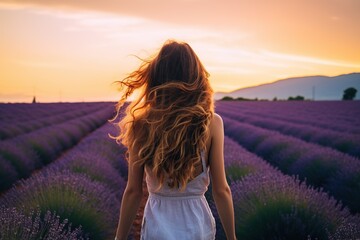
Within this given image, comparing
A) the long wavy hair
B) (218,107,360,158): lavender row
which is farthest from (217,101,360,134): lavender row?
the long wavy hair

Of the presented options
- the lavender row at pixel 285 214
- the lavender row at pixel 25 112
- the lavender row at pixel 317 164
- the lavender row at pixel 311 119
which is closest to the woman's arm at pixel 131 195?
the lavender row at pixel 285 214

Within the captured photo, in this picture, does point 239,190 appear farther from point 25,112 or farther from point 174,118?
point 25,112

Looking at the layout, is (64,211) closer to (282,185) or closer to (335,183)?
(282,185)

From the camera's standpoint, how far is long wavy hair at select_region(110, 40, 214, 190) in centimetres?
190

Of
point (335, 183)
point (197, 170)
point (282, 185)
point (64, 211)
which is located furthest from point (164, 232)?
point (335, 183)

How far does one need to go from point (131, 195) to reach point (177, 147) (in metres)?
0.32

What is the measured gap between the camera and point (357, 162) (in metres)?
5.96

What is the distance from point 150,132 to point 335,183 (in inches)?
177

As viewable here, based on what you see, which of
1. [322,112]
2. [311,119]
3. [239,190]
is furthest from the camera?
[322,112]

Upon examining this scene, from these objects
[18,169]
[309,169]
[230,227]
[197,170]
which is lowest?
[18,169]

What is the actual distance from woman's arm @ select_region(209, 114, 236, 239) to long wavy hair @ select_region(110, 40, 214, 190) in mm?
53

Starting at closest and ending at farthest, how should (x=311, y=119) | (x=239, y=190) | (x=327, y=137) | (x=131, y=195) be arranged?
(x=131, y=195), (x=239, y=190), (x=327, y=137), (x=311, y=119)

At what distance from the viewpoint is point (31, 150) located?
9.05 metres

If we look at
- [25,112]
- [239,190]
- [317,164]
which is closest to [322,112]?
[25,112]
